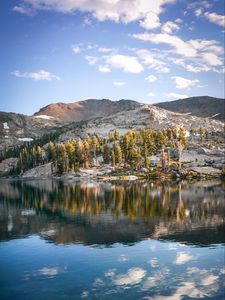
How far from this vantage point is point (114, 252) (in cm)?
4525

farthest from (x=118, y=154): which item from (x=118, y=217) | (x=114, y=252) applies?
(x=114, y=252)

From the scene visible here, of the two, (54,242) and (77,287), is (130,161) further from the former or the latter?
(77,287)

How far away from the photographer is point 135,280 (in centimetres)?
3522

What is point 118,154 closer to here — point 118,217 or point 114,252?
point 118,217

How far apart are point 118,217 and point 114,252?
85.8 feet

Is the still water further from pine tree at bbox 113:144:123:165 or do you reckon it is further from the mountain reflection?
pine tree at bbox 113:144:123:165

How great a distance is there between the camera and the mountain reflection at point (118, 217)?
179ft

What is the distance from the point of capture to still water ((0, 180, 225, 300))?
109ft

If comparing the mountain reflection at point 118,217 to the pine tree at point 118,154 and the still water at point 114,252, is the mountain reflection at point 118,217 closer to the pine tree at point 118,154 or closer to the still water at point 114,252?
the still water at point 114,252

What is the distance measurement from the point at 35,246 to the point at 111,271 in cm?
1539

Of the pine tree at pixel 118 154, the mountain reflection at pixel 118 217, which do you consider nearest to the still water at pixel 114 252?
the mountain reflection at pixel 118 217

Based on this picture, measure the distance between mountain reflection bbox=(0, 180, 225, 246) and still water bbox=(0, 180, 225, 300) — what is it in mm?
163

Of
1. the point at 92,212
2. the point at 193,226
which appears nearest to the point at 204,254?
the point at 193,226

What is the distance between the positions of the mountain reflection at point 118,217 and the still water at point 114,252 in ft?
0.53
